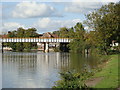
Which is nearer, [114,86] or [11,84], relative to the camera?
[114,86]

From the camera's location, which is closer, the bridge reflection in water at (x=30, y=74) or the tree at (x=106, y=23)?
the bridge reflection in water at (x=30, y=74)

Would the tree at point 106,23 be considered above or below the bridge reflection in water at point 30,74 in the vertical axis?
above

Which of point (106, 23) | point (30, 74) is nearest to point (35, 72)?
point (30, 74)

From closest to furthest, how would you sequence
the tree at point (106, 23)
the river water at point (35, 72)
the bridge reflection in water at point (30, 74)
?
the bridge reflection in water at point (30, 74), the river water at point (35, 72), the tree at point (106, 23)

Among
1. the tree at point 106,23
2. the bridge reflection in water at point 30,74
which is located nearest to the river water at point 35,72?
the bridge reflection in water at point 30,74

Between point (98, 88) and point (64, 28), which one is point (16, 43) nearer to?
point (64, 28)

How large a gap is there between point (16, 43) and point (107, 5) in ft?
282

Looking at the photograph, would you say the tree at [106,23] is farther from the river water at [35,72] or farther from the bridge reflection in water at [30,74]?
the bridge reflection in water at [30,74]

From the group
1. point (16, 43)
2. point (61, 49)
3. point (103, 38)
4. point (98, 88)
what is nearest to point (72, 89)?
point (98, 88)

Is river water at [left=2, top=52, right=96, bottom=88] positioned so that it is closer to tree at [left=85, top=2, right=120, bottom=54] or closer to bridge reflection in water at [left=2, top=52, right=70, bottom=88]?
bridge reflection in water at [left=2, top=52, right=70, bottom=88]

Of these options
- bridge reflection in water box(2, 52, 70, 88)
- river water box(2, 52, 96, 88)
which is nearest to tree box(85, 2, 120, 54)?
river water box(2, 52, 96, 88)

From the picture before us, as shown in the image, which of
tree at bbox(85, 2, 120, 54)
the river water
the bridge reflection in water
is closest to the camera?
the bridge reflection in water

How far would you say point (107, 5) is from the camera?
64312 mm

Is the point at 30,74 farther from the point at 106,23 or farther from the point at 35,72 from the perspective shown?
the point at 106,23
